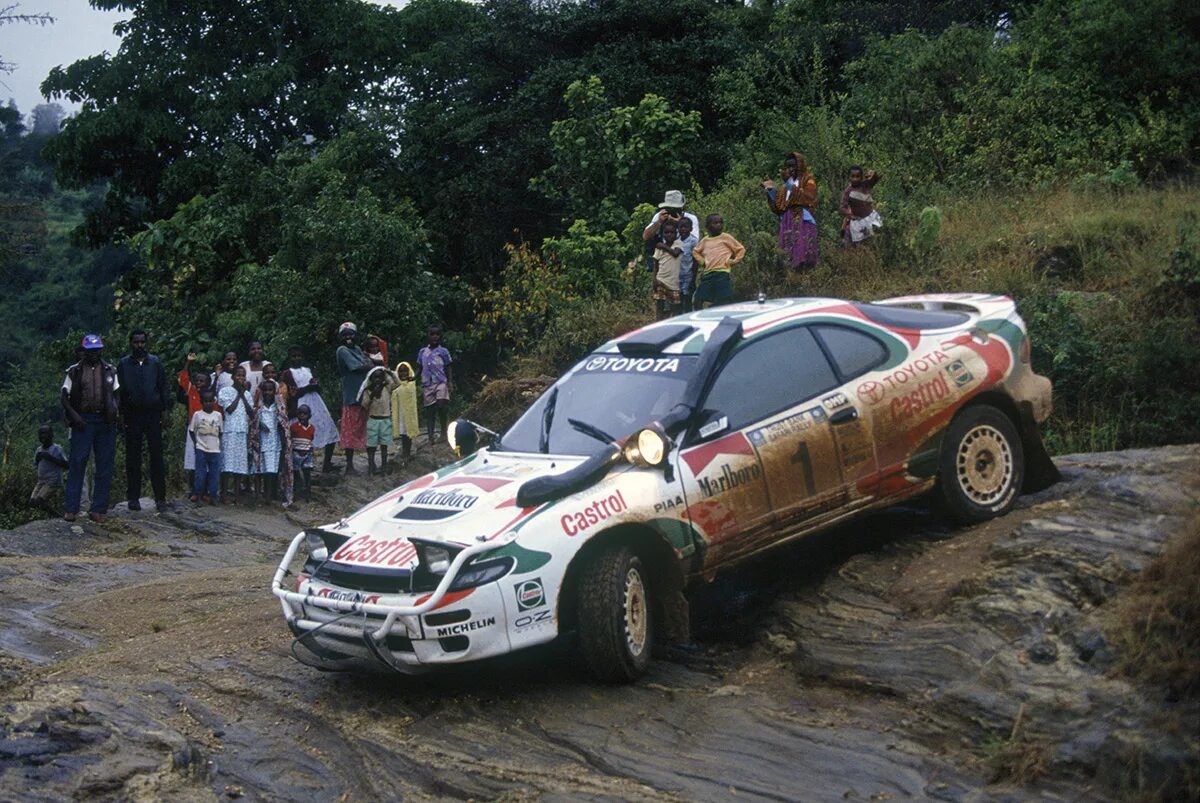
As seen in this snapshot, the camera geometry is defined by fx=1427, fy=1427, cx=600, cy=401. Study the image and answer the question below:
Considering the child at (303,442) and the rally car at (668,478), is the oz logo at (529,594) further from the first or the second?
the child at (303,442)

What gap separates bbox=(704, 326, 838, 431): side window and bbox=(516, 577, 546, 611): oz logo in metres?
1.52

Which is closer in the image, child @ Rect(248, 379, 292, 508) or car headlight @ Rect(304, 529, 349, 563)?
car headlight @ Rect(304, 529, 349, 563)

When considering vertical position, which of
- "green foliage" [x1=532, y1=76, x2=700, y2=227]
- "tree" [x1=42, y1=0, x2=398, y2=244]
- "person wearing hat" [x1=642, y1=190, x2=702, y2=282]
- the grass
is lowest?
the grass

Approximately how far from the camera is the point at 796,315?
863 cm

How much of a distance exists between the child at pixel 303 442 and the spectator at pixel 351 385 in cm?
79

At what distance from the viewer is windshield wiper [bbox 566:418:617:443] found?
26.1ft

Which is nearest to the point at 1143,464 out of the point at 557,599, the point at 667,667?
the point at 667,667

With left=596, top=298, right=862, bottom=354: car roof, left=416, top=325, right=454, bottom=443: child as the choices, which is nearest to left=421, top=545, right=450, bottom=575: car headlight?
left=596, top=298, right=862, bottom=354: car roof

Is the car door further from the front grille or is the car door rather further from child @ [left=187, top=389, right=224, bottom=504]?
child @ [left=187, top=389, right=224, bottom=504]

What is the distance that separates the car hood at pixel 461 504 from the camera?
285 inches

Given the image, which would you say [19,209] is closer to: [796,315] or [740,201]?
[740,201]

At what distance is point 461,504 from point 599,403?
124 cm

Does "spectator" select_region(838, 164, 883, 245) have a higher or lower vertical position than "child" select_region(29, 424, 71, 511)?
higher

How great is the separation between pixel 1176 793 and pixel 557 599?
9.79 feet
